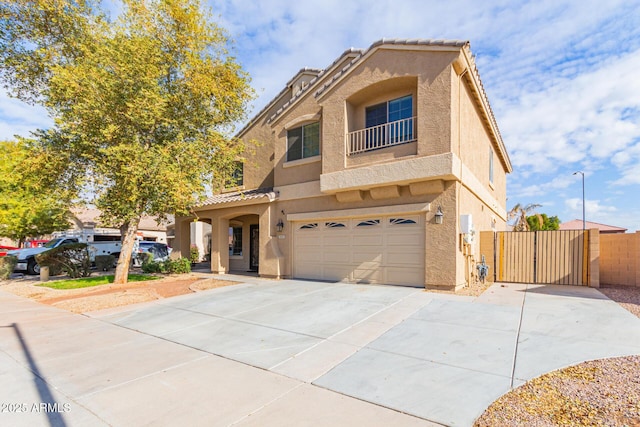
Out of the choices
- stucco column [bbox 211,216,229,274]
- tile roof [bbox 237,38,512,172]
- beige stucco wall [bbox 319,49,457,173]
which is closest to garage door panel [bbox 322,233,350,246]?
beige stucco wall [bbox 319,49,457,173]

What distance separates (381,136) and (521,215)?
2493cm

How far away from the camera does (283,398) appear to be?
3.94 metres

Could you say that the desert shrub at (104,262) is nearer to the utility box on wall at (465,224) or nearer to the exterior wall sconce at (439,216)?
the exterior wall sconce at (439,216)

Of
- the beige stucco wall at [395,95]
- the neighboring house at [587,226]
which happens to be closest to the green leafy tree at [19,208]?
the beige stucco wall at [395,95]

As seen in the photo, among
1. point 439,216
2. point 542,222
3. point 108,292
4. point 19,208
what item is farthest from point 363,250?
point 542,222

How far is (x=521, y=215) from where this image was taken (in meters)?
30.3

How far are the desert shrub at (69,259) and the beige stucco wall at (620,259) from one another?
2205 centimetres

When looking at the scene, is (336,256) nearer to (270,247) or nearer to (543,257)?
(270,247)

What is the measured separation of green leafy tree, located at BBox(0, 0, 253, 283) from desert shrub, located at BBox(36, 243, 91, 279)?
383cm

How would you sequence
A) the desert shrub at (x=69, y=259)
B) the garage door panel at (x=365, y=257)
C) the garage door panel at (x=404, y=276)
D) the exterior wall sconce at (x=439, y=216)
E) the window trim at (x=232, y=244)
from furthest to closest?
the window trim at (x=232, y=244) < the desert shrub at (x=69, y=259) < the garage door panel at (x=365, y=257) < the garage door panel at (x=404, y=276) < the exterior wall sconce at (x=439, y=216)

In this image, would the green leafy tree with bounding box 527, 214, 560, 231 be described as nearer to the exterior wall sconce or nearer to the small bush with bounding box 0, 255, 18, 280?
the exterior wall sconce

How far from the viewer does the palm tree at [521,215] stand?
2964 cm

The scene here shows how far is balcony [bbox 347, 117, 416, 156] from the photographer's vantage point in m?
10.9

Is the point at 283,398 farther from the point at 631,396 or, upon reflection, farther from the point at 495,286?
the point at 495,286
